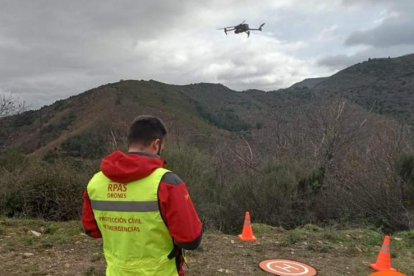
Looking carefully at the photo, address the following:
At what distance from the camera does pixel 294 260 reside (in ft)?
19.1

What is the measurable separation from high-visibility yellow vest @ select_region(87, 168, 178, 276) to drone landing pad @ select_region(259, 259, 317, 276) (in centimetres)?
328

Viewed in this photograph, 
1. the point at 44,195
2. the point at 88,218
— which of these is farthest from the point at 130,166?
the point at 44,195

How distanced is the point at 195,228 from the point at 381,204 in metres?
11.0

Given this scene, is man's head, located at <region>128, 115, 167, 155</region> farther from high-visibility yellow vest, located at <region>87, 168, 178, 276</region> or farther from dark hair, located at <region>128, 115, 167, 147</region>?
high-visibility yellow vest, located at <region>87, 168, 178, 276</region>

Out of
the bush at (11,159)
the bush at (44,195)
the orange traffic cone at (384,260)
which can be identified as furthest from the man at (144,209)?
the bush at (11,159)

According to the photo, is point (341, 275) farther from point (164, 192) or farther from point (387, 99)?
point (387, 99)

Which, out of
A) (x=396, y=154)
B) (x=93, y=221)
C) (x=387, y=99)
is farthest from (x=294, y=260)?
(x=387, y=99)

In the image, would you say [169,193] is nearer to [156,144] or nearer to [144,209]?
[144,209]

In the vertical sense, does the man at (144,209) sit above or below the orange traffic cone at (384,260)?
above

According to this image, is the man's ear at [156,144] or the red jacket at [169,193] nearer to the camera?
the red jacket at [169,193]

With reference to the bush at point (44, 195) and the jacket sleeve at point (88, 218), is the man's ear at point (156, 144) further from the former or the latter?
the bush at point (44, 195)

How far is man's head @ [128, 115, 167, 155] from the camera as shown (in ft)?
7.50

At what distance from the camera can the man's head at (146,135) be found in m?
2.29

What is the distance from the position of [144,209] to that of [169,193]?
0.19 metres
